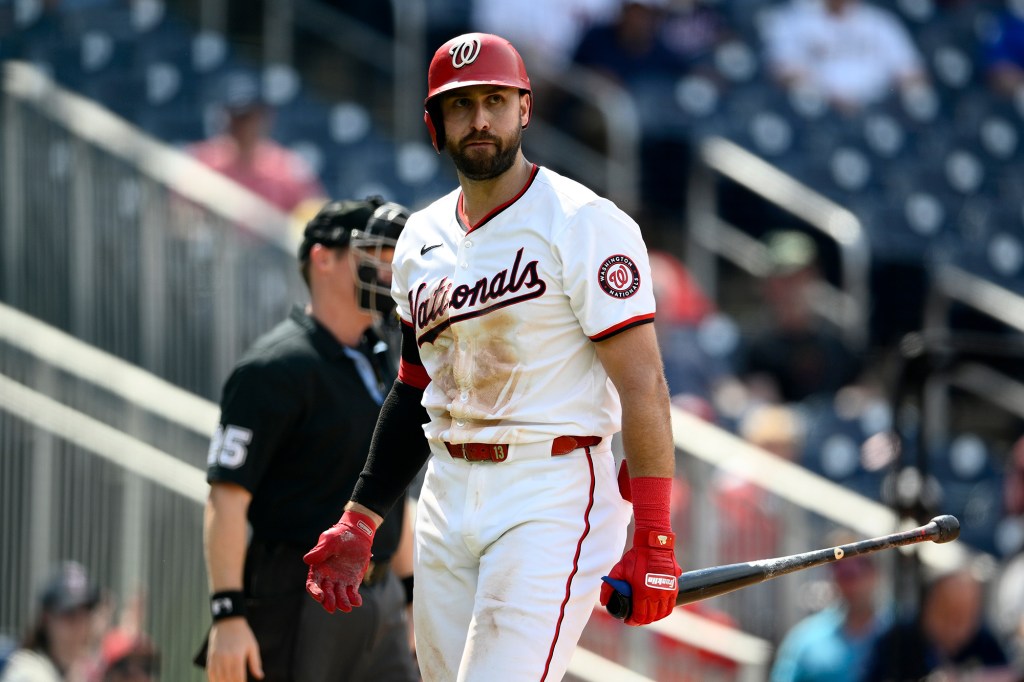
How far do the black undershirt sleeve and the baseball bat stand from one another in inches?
32.4

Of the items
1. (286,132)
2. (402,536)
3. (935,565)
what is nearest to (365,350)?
(402,536)

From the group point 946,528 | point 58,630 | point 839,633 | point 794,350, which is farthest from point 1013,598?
point 58,630

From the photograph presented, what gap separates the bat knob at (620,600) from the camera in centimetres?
351

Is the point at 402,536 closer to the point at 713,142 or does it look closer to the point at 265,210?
the point at 265,210

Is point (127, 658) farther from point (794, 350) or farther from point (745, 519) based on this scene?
point (794, 350)

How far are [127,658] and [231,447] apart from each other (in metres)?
2.36

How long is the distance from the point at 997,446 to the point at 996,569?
3.41 m

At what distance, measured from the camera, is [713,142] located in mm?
12023

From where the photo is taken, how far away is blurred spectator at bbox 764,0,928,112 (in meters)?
13.1

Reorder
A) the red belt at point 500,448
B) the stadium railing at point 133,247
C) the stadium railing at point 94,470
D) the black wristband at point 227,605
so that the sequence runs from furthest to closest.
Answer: the stadium railing at point 133,247 → the stadium railing at point 94,470 → the black wristband at point 227,605 → the red belt at point 500,448

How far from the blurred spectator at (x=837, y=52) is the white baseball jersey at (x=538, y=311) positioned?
31.6 feet

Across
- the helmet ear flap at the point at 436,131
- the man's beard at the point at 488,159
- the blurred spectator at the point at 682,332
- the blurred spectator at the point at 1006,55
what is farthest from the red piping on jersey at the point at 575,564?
the blurred spectator at the point at 1006,55

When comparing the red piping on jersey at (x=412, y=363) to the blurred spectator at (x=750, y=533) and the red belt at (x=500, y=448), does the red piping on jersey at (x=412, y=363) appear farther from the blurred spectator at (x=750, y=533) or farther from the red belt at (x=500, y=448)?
the blurred spectator at (x=750, y=533)

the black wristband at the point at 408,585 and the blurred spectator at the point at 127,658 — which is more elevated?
the black wristband at the point at 408,585
